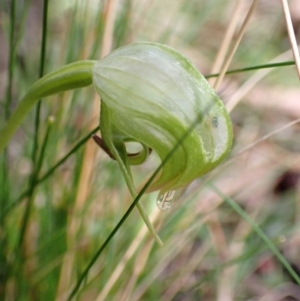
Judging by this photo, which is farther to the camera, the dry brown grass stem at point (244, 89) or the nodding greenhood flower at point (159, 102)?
the dry brown grass stem at point (244, 89)

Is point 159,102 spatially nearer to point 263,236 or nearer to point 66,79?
point 66,79

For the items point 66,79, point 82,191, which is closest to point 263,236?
point 82,191

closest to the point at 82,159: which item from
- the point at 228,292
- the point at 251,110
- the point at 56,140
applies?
the point at 56,140

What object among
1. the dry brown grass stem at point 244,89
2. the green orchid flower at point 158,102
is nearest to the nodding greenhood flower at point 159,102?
the green orchid flower at point 158,102

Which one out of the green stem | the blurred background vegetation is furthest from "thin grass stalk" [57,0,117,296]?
the green stem

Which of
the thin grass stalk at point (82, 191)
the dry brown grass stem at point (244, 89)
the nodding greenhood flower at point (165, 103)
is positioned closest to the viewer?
Result: the nodding greenhood flower at point (165, 103)

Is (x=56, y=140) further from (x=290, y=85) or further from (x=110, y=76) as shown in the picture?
(x=290, y=85)

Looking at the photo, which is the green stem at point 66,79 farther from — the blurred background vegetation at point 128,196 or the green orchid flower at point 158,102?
the blurred background vegetation at point 128,196
